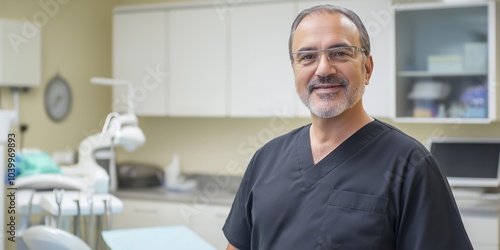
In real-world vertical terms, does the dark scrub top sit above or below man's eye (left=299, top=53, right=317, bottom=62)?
below

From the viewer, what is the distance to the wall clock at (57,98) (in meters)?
3.79

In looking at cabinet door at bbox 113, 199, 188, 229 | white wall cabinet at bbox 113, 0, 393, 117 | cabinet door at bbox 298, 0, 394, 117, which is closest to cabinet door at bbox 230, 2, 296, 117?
white wall cabinet at bbox 113, 0, 393, 117

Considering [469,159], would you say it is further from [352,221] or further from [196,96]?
[352,221]

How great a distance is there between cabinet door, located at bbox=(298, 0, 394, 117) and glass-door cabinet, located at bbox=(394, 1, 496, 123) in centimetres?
5

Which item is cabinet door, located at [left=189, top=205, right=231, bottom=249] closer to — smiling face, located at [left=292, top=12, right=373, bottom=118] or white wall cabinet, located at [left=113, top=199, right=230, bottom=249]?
white wall cabinet, located at [left=113, top=199, right=230, bottom=249]

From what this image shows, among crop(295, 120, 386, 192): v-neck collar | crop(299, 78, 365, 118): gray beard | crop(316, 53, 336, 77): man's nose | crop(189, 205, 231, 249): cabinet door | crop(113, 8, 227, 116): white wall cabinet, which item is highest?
crop(113, 8, 227, 116): white wall cabinet

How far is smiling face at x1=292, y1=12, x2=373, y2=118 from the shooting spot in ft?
4.15

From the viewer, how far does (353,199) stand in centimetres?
124

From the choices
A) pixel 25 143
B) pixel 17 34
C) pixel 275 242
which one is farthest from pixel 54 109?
pixel 275 242

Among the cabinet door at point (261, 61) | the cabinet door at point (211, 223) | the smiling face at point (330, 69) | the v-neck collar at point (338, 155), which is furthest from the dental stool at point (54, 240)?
the cabinet door at point (261, 61)

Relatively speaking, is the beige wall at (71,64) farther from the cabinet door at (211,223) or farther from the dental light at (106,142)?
the cabinet door at (211,223)

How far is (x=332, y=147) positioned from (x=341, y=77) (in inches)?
6.9

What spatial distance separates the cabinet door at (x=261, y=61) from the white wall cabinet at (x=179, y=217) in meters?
0.64

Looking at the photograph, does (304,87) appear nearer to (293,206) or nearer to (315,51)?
(315,51)
